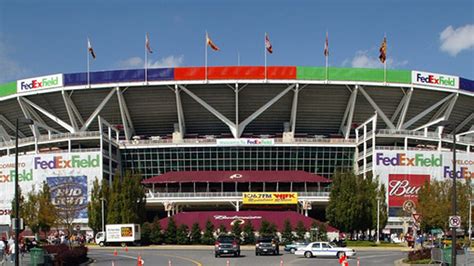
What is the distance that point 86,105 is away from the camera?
113250 mm

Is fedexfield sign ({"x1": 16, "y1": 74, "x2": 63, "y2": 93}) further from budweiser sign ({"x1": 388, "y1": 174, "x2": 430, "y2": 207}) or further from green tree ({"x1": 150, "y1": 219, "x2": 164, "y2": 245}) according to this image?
budweiser sign ({"x1": 388, "y1": 174, "x2": 430, "y2": 207})

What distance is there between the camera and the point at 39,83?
4311 inches

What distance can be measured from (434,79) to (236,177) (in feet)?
115

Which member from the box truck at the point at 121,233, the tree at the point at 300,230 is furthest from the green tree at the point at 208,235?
the tree at the point at 300,230

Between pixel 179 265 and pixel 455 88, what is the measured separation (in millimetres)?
79794

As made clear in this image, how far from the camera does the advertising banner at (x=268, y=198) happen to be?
10238 cm

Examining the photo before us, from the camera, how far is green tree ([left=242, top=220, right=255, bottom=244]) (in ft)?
268

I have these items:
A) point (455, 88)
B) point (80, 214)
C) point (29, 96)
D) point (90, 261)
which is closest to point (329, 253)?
point (90, 261)

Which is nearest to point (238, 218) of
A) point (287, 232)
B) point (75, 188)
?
point (287, 232)

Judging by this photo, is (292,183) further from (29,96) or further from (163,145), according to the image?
(29,96)

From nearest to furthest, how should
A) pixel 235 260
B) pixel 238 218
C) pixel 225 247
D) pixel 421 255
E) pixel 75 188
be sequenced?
pixel 421 255 < pixel 235 260 < pixel 225 247 < pixel 238 218 < pixel 75 188

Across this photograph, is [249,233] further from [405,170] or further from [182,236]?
[405,170]

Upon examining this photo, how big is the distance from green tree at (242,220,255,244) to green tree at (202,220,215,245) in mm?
3997

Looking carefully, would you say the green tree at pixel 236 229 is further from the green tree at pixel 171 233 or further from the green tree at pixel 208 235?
the green tree at pixel 171 233
